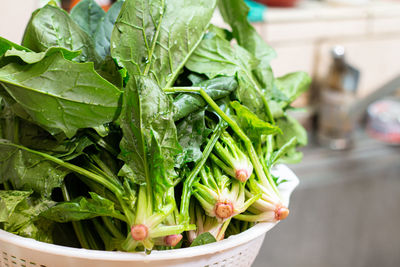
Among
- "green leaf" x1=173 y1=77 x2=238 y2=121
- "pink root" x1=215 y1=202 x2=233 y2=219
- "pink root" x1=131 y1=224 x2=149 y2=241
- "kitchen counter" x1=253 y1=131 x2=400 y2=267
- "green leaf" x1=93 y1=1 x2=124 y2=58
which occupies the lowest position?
"kitchen counter" x1=253 y1=131 x2=400 y2=267

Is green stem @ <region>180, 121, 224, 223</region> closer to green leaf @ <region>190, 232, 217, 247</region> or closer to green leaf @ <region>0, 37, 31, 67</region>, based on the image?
green leaf @ <region>190, 232, 217, 247</region>

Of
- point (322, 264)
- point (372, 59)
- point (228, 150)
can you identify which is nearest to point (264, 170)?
point (228, 150)

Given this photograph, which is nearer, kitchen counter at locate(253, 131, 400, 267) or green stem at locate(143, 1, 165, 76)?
green stem at locate(143, 1, 165, 76)

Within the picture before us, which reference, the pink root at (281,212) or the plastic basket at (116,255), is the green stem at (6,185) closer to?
the plastic basket at (116,255)

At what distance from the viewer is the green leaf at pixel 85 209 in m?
0.47

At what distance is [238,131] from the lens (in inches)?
22.0

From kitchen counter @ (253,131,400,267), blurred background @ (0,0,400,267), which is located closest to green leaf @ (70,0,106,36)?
blurred background @ (0,0,400,267)

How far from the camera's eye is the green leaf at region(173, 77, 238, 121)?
21.3 inches

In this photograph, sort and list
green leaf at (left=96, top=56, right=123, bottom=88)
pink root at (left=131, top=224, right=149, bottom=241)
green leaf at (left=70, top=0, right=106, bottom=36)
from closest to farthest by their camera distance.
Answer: pink root at (left=131, top=224, right=149, bottom=241) < green leaf at (left=96, top=56, right=123, bottom=88) < green leaf at (left=70, top=0, right=106, bottom=36)

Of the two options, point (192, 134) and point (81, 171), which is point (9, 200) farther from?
point (192, 134)

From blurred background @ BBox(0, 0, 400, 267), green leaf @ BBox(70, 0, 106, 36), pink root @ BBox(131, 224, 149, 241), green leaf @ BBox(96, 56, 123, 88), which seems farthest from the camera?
blurred background @ BBox(0, 0, 400, 267)

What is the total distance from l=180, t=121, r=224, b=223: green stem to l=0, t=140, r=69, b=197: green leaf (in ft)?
0.47

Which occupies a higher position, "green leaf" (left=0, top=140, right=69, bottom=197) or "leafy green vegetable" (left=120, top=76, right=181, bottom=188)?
Result: "leafy green vegetable" (left=120, top=76, right=181, bottom=188)

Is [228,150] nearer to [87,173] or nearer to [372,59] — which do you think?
[87,173]
